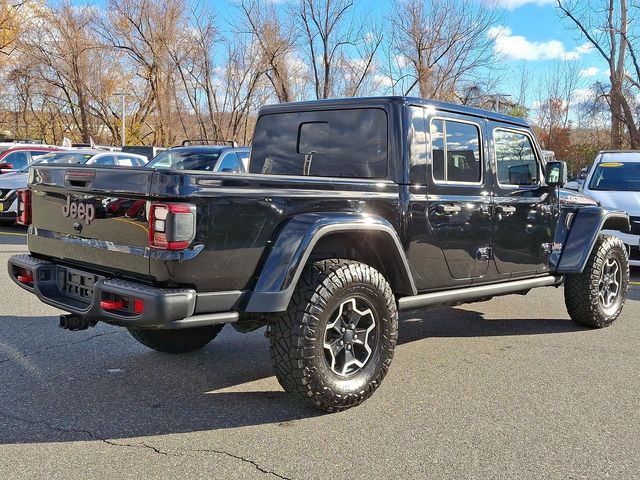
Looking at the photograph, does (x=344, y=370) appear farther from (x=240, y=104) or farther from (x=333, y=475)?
(x=240, y=104)

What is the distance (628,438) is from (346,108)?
2.82m

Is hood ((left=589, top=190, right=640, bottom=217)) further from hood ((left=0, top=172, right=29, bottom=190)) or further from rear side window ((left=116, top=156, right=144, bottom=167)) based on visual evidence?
hood ((left=0, top=172, right=29, bottom=190))

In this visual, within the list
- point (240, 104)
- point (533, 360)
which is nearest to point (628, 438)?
point (533, 360)

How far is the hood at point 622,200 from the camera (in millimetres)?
9094

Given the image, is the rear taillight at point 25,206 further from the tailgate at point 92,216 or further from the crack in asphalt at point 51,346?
the crack in asphalt at point 51,346

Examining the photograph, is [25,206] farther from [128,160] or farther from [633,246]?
[128,160]

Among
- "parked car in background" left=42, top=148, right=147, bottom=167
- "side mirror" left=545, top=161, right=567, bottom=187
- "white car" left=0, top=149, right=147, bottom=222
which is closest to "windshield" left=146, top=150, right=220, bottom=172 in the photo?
"white car" left=0, top=149, right=147, bottom=222

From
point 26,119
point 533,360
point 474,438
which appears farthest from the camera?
point 26,119

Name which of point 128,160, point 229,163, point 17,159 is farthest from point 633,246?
point 17,159

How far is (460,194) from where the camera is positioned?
469cm

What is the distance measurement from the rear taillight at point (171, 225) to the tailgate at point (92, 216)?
89 millimetres

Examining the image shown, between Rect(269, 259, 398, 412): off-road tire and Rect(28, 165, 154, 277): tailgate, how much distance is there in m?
0.89

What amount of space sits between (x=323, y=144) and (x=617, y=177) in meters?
7.17

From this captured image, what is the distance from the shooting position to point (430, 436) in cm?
355
